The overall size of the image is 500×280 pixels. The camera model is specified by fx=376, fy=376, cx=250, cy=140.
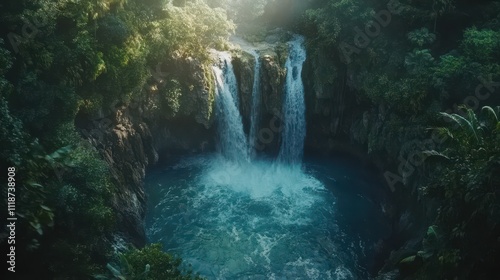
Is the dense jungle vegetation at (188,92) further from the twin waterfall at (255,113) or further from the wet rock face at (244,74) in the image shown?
the wet rock face at (244,74)

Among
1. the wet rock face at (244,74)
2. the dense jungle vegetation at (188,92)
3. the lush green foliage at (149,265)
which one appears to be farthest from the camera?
the wet rock face at (244,74)

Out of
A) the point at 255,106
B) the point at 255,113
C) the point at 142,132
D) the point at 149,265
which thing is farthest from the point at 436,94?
the point at 149,265

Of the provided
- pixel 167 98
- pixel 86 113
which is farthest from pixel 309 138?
pixel 86 113

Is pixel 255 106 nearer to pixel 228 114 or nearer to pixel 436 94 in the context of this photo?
pixel 228 114

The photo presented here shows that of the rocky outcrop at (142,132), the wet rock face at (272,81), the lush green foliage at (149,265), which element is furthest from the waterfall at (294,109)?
the lush green foliage at (149,265)

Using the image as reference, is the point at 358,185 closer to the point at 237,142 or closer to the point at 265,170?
the point at 265,170

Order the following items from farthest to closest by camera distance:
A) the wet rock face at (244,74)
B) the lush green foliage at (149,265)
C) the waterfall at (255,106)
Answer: the waterfall at (255,106) → the wet rock face at (244,74) → the lush green foliage at (149,265)
